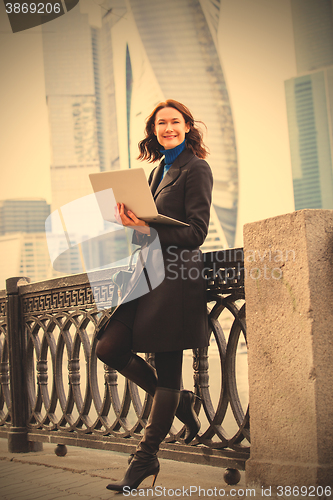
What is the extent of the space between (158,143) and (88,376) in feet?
5.05

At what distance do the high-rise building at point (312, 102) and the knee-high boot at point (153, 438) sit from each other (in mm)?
60181

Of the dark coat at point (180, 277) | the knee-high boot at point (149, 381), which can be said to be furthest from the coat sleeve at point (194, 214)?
the knee-high boot at point (149, 381)

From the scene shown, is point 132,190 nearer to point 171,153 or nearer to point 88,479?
point 171,153

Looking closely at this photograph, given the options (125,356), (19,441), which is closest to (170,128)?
(125,356)

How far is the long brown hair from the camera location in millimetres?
2500

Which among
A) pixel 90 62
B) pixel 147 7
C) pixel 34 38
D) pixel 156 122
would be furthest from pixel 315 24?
pixel 156 122

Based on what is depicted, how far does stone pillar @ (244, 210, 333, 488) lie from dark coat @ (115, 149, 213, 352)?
0.26 meters

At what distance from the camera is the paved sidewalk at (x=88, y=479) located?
2.28 meters

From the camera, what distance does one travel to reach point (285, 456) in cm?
196

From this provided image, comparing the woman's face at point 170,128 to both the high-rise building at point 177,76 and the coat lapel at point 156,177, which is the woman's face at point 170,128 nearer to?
the coat lapel at point 156,177

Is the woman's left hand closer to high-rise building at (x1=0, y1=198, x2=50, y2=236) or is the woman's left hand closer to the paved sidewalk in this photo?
the paved sidewalk

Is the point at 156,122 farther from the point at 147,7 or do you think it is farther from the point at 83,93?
the point at 83,93

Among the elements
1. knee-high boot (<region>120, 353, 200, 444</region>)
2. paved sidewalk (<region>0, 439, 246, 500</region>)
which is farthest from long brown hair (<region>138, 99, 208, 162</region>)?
paved sidewalk (<region>0, 439, 246, 500</region>)

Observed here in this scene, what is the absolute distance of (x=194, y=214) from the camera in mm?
2266
